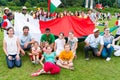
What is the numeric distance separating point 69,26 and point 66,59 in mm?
2225

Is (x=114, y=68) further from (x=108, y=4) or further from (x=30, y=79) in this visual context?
(x=108, y=4)

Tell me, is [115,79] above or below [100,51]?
below

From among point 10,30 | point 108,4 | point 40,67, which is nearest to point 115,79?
point 40,67

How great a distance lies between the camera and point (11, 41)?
25.2 ft

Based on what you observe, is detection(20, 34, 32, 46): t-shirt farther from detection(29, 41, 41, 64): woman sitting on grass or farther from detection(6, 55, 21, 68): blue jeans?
detection(6, 55, 21, 68): blue jeans

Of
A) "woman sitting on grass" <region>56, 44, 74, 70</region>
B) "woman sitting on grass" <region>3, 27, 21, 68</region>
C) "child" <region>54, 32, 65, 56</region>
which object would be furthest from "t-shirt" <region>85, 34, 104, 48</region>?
"woman sitting on grass" <region>3, 27, 21, 68</region>

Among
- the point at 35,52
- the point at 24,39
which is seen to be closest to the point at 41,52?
the point at 35,52

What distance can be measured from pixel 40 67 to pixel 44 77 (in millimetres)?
808

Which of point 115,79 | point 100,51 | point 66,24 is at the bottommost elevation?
point 115,79

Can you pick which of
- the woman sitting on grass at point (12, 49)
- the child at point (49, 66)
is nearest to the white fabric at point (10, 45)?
the woman sitting on grass at point (12, 49)

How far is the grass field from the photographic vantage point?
7.10m

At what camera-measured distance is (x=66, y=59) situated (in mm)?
7559

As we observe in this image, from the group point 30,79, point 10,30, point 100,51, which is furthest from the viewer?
point 100,51

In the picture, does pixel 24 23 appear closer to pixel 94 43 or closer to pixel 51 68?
pixel 94 43
